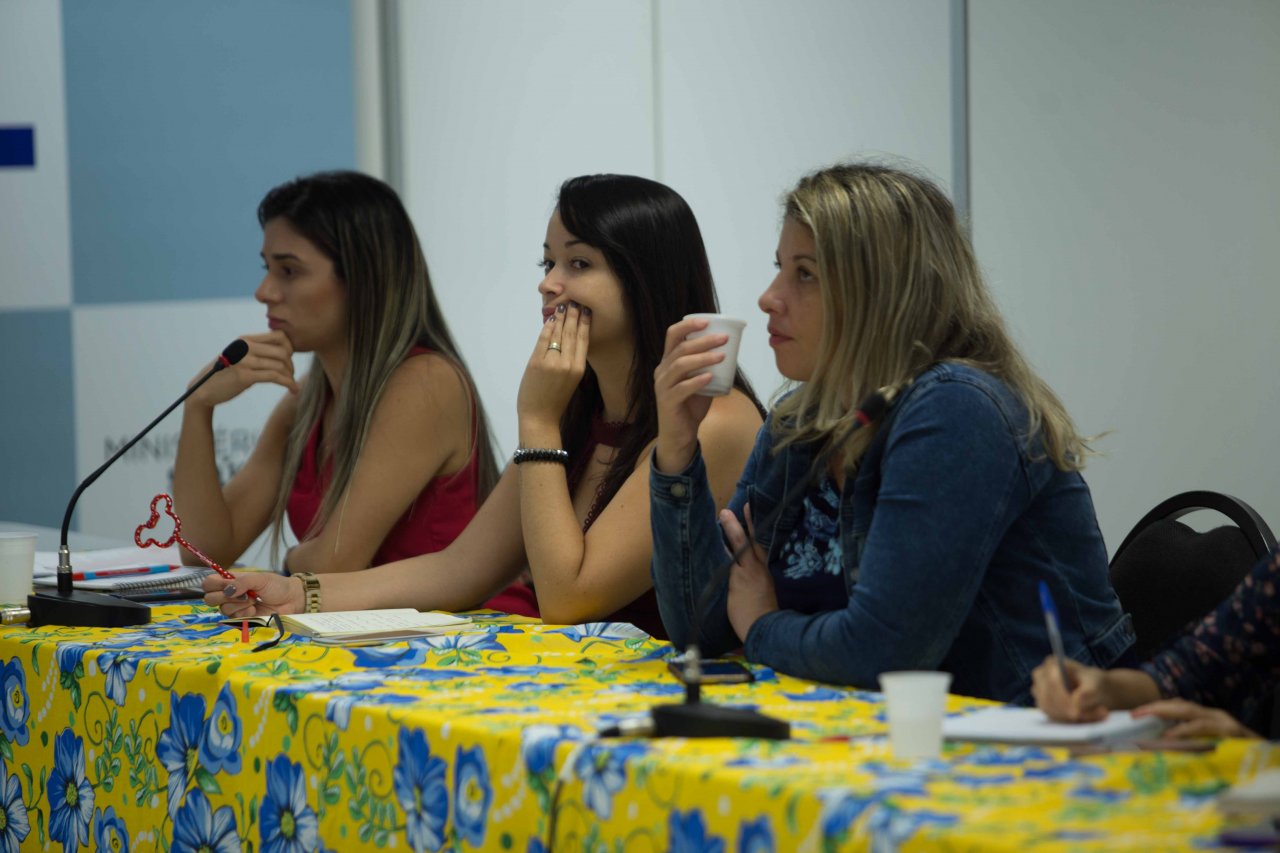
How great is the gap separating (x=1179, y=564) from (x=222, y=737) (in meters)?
1.14

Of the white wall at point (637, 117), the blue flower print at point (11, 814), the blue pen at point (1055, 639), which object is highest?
the white wall at point (637, 117)

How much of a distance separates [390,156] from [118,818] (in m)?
3.47

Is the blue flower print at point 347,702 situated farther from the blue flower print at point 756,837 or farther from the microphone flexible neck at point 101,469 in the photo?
the microphone flexible neck at point 101,469

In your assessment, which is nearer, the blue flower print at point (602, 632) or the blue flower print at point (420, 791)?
the blue flower print at point (420, 791)

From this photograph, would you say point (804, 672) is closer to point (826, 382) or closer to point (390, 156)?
point (826, 382)

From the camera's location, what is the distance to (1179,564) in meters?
1.79

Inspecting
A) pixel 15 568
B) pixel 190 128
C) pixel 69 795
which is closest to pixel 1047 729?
pixel 69 795

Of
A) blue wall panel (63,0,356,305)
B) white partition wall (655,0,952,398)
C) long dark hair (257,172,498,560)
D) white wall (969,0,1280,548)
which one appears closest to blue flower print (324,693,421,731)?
long dark hair (257,172,498,560)

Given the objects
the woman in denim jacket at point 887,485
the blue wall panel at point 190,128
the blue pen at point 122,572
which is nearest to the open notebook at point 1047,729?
the woman in denim jacket at point 887,485

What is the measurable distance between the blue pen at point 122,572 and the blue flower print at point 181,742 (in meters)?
0.98

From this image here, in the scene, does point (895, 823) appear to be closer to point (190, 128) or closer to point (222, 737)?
point (222, 737)

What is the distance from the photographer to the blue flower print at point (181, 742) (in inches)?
59.4

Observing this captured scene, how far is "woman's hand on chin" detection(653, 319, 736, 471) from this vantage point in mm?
1632

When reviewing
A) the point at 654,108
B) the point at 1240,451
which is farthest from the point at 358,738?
the point at 654,108
